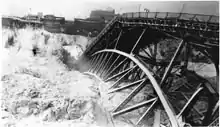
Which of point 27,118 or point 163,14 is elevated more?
point 163,14

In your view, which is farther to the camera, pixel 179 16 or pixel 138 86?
pixel 138 86

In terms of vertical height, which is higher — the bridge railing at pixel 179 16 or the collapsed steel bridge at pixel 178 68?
the bridge railing at pixel 179 16

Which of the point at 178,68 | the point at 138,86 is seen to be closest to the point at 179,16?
the point at 178,68

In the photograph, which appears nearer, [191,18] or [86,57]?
[191,18]

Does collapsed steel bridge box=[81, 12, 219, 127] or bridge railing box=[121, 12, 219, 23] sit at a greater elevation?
bridge railing box=[121, 12, 219, 23]

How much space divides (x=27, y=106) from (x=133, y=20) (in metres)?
8.31

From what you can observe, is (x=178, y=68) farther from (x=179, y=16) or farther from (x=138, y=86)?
(x=179, y=16)

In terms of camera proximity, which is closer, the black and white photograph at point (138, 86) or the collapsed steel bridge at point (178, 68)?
the collapsed steel bridge at point (178, 68)

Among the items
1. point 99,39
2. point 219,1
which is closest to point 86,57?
point 99,39

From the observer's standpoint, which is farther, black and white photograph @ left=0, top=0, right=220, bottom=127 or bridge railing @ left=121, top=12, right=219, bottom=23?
black and white photograph @ left=0, top=0, right=220, bottom=127

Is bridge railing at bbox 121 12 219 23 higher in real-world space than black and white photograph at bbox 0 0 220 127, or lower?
higher

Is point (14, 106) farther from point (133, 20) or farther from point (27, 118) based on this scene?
point (133, 20)

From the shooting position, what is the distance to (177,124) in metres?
8.04

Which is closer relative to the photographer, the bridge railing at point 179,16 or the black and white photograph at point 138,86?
the bridge railing at point 179,16
